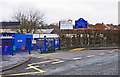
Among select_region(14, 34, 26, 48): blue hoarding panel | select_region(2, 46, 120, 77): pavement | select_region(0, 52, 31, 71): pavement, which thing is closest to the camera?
select_region(2, 46, 120, 77): pavement

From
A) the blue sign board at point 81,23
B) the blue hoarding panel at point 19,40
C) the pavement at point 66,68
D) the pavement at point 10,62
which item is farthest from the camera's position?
the blue sign board at point 81,23

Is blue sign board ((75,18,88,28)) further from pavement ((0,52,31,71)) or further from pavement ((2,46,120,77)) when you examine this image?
pavement ((2,46,120,77))

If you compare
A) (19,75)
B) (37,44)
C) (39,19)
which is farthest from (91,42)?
(19,75)

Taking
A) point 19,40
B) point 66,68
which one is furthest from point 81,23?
point 66,68

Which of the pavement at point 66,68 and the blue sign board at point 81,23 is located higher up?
the blue sign board at point 81,23

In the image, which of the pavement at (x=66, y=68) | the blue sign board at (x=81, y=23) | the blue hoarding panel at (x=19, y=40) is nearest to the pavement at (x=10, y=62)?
the pavement at (x=66, y=68)

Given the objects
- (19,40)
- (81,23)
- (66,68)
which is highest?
(81,23)

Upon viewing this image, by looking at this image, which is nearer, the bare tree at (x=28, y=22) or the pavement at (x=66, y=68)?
the pavement at (x=66, y=68)

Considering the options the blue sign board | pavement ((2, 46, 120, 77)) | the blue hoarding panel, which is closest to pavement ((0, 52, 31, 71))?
pavement ((2, 46, 120, 77))

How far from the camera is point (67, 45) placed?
36469 millimetres

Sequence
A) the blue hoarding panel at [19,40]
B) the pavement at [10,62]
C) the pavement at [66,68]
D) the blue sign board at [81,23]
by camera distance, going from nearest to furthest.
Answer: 1. the pavement at [66,68]
2. the pavement at [10,62]
3. the blue hoarding panel at [19,40]
4. the blue sign board at [81,23]

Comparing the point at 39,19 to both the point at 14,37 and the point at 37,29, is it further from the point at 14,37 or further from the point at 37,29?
the point at 14,37

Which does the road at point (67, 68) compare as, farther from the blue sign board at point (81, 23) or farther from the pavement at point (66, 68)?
the blue sign board at point (81, 23)

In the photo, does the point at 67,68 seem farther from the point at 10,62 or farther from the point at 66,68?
the point at 10,62
